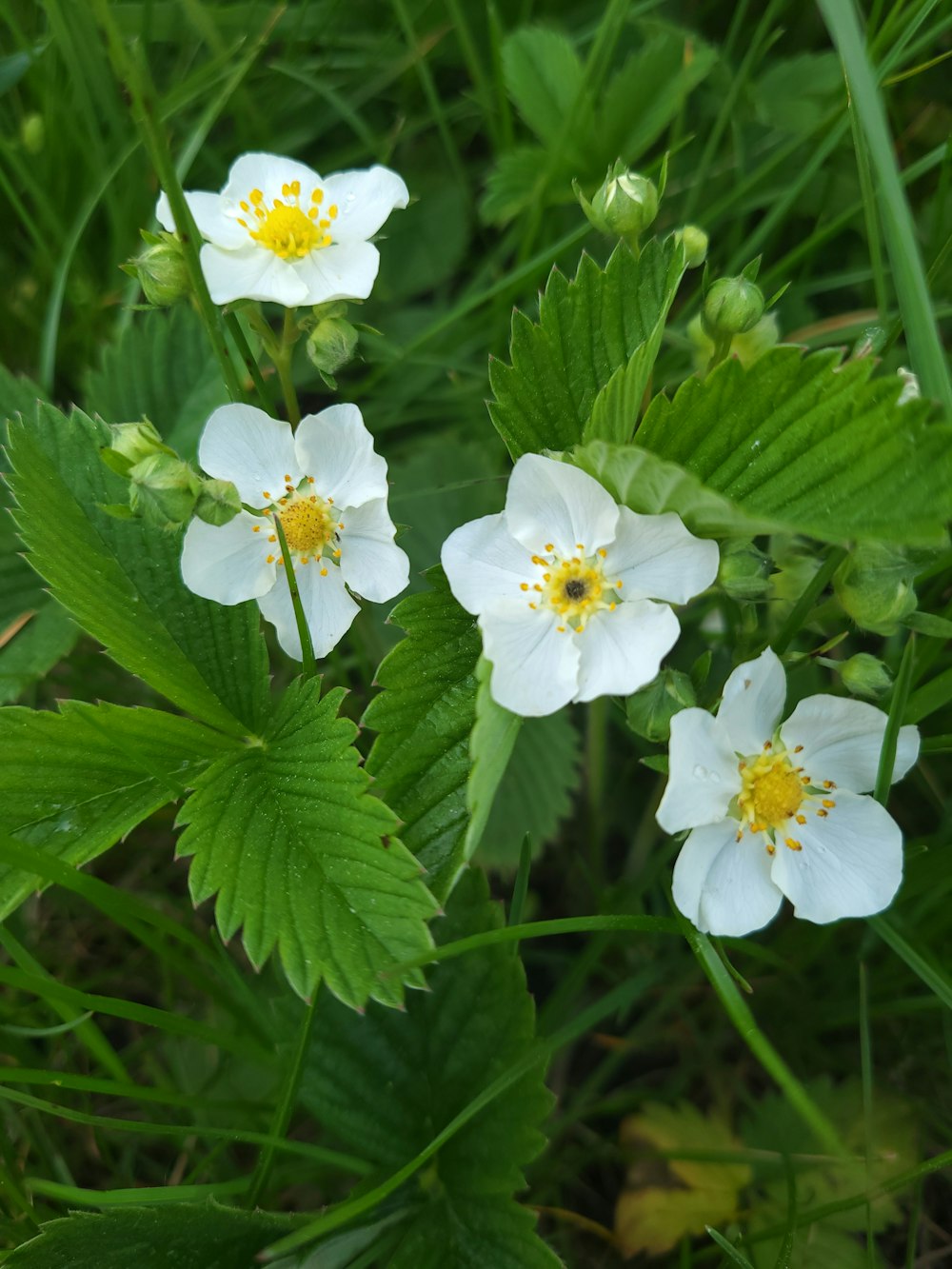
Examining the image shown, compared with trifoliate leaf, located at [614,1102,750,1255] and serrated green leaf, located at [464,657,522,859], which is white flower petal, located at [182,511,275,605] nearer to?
serrated green leaf, located at [464,657,522,859]

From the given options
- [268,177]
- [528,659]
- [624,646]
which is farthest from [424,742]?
[268,177]

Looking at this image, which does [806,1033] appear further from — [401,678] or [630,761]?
[401,678]

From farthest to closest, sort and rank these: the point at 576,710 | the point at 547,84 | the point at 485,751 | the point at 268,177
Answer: the point at 576,710 → the point at 547,84 → the point at 268,177 → the point at 485,751

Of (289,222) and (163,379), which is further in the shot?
(163,379)

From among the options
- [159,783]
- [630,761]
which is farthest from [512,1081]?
[630,761]

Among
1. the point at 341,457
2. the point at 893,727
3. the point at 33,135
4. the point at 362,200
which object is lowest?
the point at 893,727

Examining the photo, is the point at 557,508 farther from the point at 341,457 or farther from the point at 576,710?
the point at 576,710
